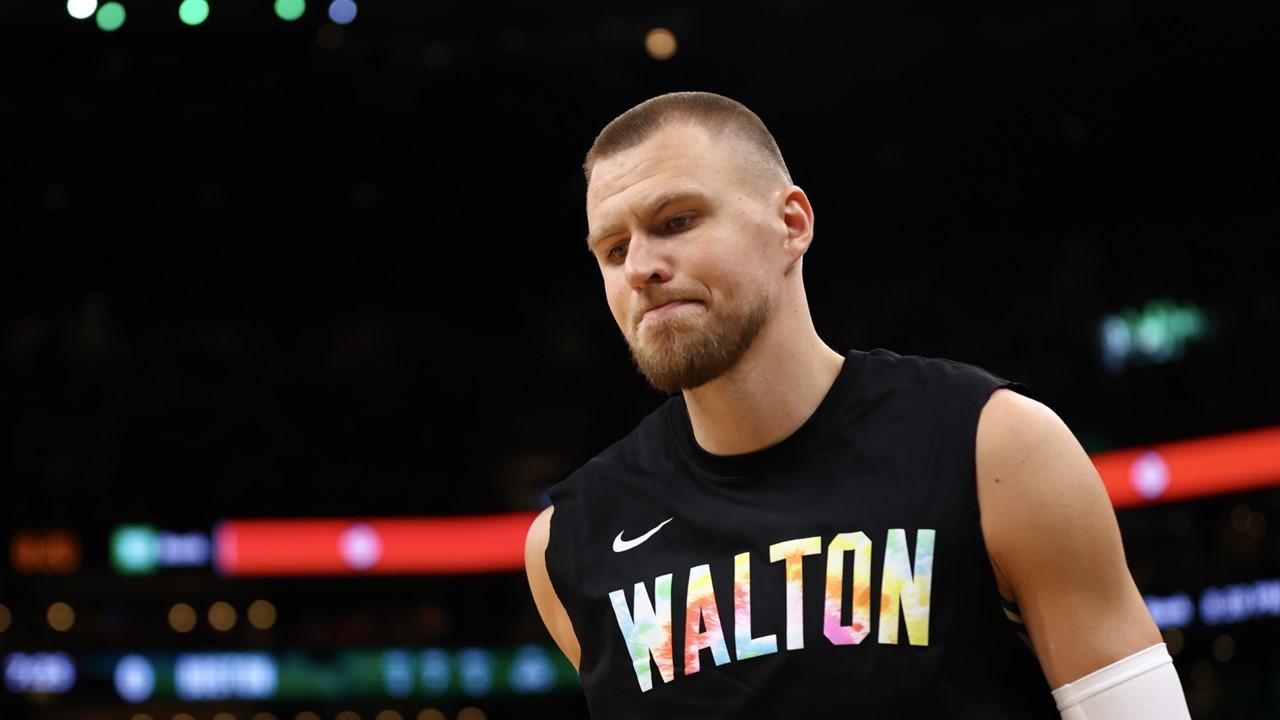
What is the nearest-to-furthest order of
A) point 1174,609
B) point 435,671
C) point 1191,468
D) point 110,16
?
point 110,16 < point 1191,468 < point 1174,609 < point 435,671

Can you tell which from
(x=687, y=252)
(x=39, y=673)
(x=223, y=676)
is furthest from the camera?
(x=223, y=676)

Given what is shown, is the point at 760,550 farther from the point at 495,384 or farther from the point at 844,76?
the point at 495,384

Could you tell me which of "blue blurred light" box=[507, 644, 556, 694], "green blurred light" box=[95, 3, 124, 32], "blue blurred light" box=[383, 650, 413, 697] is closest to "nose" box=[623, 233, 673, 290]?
"green blurred light" box=[95, 3, 124, 32]

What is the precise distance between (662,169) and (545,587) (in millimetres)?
→ 759

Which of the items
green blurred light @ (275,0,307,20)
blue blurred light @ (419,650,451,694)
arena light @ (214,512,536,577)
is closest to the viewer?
green blurred light @ (275,0,307,20)

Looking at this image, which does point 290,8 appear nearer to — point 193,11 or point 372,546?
point 193,11

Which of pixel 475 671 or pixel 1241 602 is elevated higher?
pixel 475 671

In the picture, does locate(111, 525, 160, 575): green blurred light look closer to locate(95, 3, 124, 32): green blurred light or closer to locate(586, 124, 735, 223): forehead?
locate(95, 3, 124, 32): green blurred light

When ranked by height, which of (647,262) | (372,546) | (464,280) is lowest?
(647,262)

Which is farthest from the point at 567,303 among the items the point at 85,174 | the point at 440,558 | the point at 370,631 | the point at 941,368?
the point at 941,368

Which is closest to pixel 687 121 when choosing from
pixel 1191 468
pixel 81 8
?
pixel 81 8

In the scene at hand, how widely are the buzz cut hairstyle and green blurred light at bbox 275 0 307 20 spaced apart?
8.24 metres

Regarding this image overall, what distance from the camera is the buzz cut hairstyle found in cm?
224

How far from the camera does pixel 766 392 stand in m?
2.17
